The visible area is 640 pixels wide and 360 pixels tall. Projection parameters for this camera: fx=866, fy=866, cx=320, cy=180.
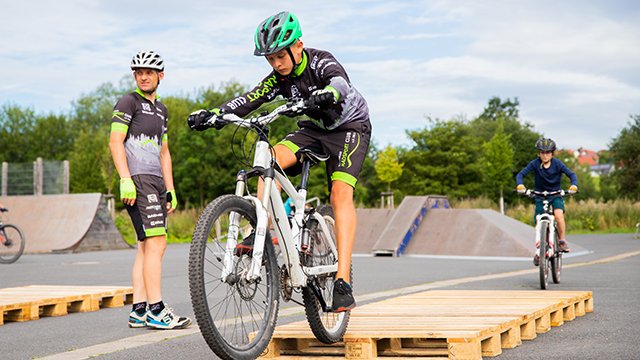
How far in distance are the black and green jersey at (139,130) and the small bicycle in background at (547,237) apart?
584 centimetres

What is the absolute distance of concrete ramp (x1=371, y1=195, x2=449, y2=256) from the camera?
20.9 metres

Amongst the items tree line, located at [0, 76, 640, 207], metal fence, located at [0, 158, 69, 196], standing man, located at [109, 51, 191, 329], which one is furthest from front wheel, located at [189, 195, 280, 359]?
tree line, located at [0, 76, 640, 207]

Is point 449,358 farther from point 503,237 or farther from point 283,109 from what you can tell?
point 503,237

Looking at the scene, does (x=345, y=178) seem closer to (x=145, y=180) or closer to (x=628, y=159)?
(x=145, y=180)

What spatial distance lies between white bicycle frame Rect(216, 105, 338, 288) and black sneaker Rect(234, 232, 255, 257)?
0.12 ft

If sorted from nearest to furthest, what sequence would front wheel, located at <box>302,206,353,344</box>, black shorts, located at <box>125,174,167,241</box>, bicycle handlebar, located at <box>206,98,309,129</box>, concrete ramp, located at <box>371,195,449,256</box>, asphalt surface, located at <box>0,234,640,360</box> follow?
bicycle handlebar, located at <box>206,98,309,129</box> < front wheel, located at <box>302,206,353,344</box> < asphalt surface, located at <box>0,234,640,360</box> < black shorts, located at <box>125,174,167,241</box> < concrete ramp, located at <box>371,195,449,256</box>

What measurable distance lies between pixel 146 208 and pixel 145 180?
0.83ft

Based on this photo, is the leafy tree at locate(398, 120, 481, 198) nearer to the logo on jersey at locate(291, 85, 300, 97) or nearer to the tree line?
the tree line

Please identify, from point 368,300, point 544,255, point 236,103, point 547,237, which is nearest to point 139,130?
point 236,103

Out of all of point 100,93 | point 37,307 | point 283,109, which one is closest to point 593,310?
point 283,109

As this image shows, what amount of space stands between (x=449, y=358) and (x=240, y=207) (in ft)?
5.21

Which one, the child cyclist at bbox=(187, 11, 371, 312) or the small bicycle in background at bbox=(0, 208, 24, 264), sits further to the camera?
the small bicycle in background at bbox=(0, 208, 24, 264)

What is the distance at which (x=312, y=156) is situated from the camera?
18.9 feet

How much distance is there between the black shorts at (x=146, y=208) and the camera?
775 centimetres
